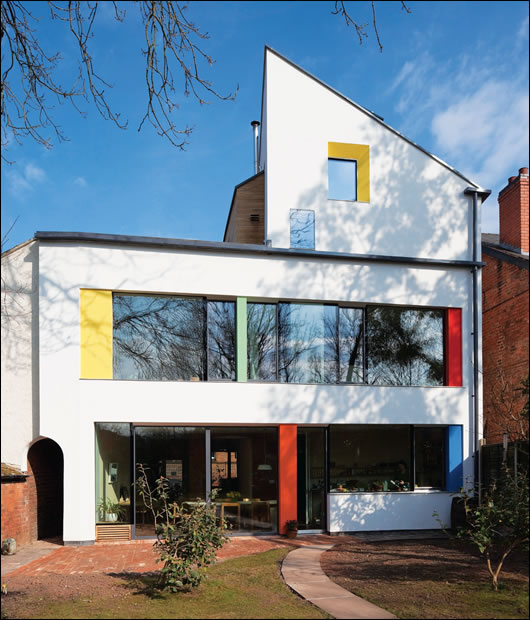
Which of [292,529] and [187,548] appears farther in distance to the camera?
[292,529]

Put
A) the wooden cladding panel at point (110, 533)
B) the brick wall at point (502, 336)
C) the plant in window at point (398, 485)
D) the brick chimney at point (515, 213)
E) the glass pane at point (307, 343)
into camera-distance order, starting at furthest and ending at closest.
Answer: the brick chimney at point (515, 213) < the brick wall at point (502, 336) < the plant in window at point (398, 485) < the glass pane at point (307, 343) < the wooden cladding panel at point (110, 533)

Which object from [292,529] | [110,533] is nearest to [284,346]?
[292,529]

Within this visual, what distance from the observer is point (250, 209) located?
50.3 feet

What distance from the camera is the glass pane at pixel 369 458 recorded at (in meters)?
13.5

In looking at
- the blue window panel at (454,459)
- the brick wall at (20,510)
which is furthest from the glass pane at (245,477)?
the blue window panel at (454,459)

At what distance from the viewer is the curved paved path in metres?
6.93

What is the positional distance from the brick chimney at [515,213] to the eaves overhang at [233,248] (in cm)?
154

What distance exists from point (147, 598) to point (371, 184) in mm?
10154

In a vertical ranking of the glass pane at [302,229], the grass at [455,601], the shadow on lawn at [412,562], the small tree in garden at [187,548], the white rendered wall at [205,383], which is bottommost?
the shadow on lawn at [412,562]

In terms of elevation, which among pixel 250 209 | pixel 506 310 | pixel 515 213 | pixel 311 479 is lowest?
pixel 311 479

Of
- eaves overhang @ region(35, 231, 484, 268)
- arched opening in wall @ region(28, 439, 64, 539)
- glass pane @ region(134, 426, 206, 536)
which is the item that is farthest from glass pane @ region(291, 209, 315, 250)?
arched opening in wall @ region(28, 439, 64, 539)

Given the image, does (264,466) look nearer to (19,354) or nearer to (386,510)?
(386,510)

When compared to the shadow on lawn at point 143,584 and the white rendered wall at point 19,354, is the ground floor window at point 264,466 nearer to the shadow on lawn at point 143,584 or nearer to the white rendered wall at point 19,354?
the white rendered wall at point 19,354

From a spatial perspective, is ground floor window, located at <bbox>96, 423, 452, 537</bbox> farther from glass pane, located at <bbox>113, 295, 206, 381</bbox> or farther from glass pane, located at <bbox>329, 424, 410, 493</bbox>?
glass pane, located at <bbox>113, 295, 206, 381</bbox>
